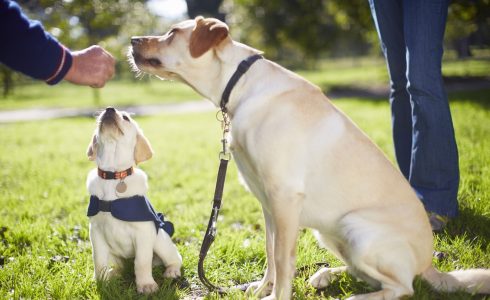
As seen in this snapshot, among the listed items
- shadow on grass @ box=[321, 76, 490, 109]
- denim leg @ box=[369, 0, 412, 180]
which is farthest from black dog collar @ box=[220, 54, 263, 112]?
shadow on grass @ box=[321, 76, 490, 109]

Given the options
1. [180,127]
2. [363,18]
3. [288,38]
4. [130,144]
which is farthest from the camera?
[288,38]

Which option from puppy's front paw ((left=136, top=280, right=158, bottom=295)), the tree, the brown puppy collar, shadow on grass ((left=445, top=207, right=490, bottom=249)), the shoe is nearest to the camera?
puppy's front paw ((left=136, top=280, right=158, bottom=295))

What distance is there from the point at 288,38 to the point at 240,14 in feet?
13.0

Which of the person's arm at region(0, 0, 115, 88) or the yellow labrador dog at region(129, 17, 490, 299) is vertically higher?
the person's arm at region(0, 0, 115, 88)

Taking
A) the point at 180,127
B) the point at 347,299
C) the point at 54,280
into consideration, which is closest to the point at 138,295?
the point at 54,280

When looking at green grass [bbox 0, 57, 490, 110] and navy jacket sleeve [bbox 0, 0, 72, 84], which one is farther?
green grass [bbox 0, 57, 490, 110]

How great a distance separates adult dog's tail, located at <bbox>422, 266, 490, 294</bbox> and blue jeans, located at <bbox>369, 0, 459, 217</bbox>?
3.81ft

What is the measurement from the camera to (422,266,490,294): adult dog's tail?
240 centimetres

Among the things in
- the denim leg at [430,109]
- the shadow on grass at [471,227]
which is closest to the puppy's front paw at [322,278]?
the shadow on grass at [471,227]

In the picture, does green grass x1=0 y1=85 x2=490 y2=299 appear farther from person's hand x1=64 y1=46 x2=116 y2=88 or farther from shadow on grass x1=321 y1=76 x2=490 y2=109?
shadow on grass x1=321 y1=76 x2=490 y2=109

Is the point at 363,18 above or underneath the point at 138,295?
above

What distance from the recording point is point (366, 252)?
243 cm

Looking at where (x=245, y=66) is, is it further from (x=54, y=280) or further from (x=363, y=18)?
(x=363, y=18)

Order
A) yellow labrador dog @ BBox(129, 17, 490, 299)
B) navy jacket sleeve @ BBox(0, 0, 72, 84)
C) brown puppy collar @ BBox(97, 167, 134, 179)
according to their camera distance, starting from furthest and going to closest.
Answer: brown puppy collar @ BBox(97, 167, 134, 179)
yellow labrador dog @ BBox(129, 17, 490, 299)
navy jacket sleeve @ BBox(0, 0, 72, 84)
